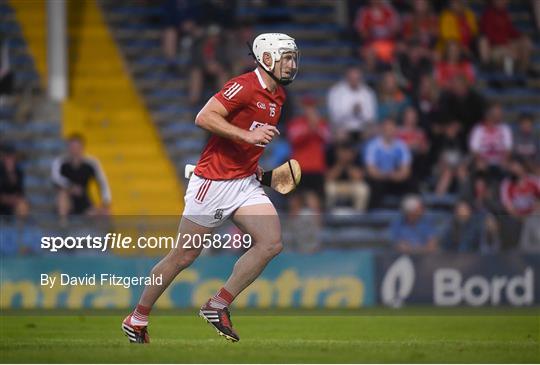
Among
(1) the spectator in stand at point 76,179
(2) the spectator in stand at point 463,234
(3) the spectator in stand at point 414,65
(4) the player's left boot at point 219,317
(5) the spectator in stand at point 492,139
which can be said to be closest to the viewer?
(4) the player's left boot at point 219,317

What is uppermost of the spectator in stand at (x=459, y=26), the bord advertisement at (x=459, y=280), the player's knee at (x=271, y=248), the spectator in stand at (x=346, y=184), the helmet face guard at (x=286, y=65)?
the helmet face guard at (x=286, y=65)

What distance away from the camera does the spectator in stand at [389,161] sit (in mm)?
20922

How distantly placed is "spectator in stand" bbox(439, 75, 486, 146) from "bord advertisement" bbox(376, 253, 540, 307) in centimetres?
361

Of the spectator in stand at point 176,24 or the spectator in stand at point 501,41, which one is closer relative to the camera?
the spectator in stand at point 176,24

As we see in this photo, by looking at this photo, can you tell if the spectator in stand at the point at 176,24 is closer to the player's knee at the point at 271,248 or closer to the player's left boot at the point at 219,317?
the player's knee at the point at 271,248

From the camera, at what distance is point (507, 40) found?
24.6m

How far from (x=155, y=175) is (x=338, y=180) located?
13.2 feet

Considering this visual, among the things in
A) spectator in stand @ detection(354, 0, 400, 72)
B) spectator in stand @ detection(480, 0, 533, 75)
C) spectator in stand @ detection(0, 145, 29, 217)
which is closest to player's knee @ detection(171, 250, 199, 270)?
spectator in stand @ detection(0, 145, 29, 217)

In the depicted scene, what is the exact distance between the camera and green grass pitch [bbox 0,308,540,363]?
413 inches

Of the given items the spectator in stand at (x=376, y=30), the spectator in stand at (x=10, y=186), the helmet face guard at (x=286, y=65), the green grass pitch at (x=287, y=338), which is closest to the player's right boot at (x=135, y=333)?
the green grass pitch at (x=287, y=338)

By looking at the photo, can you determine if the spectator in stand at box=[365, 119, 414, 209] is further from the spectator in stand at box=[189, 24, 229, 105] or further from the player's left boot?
the player's left boot

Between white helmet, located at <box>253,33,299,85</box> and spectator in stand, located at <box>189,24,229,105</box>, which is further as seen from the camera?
spectator in stand, located at <box>189,24,229,105</box>

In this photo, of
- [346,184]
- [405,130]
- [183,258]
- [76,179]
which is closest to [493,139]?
A: [405,130]

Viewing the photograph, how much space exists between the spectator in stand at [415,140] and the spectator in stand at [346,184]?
3.87 ft
